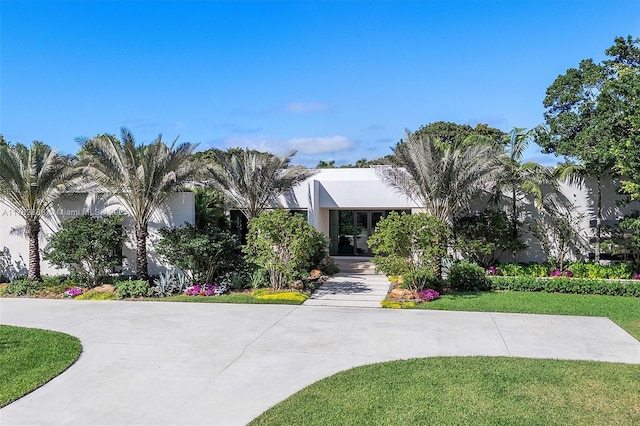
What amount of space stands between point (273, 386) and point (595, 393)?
435 cm

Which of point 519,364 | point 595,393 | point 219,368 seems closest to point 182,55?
point 219,368

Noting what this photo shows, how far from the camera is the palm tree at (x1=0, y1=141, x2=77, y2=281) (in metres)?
14.6

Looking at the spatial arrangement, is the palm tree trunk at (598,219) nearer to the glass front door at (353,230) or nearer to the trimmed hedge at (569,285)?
the trimmed hedge at (569,285)

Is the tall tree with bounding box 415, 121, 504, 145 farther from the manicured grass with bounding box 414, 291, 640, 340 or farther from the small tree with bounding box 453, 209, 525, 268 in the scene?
the manicured grass with bounding box 414, 291, 640, 340

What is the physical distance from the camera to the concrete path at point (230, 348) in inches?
229

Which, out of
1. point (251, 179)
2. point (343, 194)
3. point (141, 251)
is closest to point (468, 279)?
point (343, 194)

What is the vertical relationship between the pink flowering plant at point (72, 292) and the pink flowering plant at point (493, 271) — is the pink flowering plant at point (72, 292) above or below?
below

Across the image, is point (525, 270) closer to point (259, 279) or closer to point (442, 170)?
point (442, 170)

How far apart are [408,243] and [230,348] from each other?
21.4ft

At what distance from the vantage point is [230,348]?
27.4 feet

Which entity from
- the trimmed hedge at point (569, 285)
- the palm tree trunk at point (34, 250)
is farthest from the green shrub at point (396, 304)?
the palm tree trunk at point (34, 250)

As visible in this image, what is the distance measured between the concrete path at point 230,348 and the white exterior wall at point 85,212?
3.62 metres

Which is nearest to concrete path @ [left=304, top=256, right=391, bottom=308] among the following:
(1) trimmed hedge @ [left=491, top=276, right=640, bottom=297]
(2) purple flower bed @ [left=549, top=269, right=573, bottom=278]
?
(1) trimmed hedge @ [left=491, top=276, right=640, bottom=297]

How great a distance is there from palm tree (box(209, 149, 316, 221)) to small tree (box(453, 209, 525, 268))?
21.5ft
